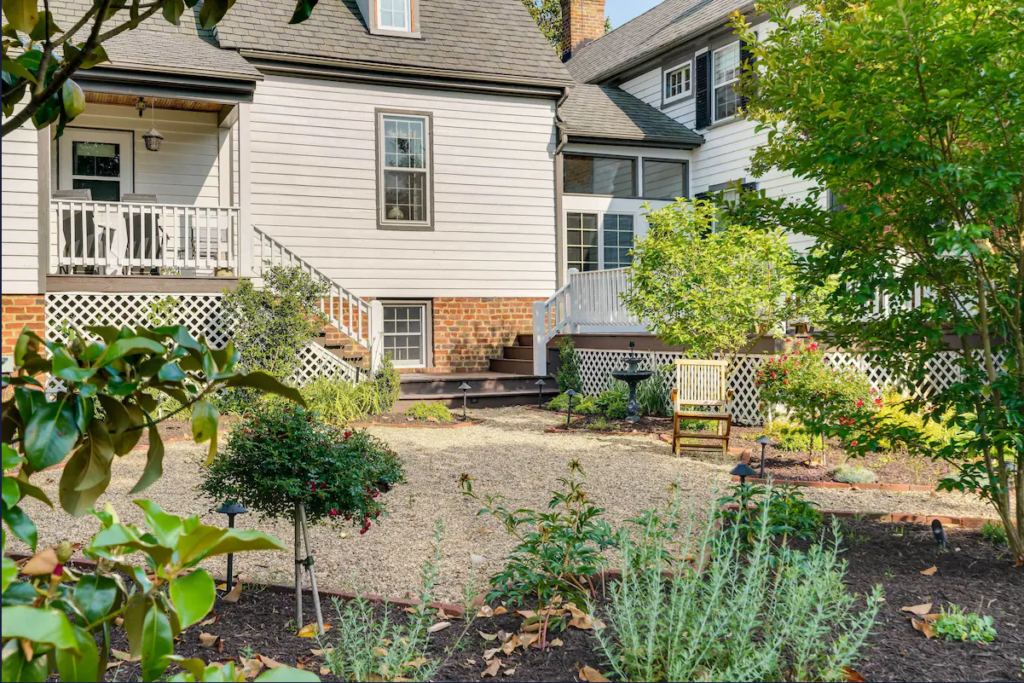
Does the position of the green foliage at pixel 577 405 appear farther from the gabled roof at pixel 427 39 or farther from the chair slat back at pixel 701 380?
the gabled roof at pixel 427 39

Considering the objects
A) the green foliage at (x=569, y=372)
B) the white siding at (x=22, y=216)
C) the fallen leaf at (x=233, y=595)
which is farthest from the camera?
the green foliage at (x=569, y=372)

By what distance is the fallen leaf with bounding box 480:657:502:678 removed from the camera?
3289mm

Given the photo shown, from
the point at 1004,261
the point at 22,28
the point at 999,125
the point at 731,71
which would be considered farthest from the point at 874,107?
the point at 731,71

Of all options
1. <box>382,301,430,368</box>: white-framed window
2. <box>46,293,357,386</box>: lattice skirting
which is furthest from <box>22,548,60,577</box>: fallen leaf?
<box>382,301,430,368</box>: white-framed window

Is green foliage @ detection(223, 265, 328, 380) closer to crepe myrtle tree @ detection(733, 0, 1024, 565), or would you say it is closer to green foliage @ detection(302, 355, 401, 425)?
green foliage @ detection(302, 355, 401, 425)

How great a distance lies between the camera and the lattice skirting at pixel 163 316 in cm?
1141

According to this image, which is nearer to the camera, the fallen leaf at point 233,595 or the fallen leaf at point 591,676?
the fallen leaf at point 591,676

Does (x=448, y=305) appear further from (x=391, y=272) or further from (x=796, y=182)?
(x=796, y=182)

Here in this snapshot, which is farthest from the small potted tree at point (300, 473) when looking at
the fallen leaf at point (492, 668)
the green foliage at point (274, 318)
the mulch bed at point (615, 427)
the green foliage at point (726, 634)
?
the green foliage at point (274, 318)

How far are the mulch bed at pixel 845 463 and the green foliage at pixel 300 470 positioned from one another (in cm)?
493

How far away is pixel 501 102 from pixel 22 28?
47.6 ft

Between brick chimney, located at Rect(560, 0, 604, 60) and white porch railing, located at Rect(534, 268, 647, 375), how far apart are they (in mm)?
12133

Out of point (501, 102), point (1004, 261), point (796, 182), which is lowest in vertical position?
point (1004, 261)

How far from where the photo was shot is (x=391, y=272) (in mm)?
14797
